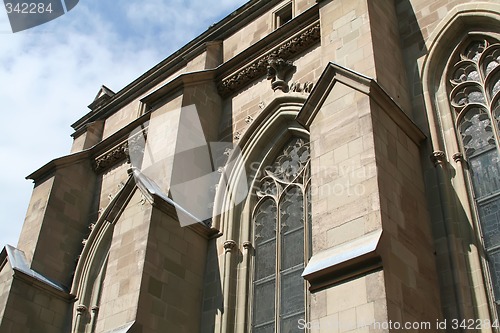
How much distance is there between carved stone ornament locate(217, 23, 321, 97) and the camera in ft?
39.4

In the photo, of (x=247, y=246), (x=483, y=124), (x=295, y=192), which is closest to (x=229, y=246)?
(x=247, y=246)

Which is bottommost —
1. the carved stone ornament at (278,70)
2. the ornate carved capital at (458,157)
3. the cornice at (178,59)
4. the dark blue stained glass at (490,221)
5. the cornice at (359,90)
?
the dark blue stained glass at (490,221)

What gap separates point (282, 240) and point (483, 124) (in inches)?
143

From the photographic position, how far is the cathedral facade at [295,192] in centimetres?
704

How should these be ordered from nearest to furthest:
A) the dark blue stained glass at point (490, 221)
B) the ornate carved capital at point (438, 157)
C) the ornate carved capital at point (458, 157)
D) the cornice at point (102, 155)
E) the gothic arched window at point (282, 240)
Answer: the dark blue stained glass at point (490, 221)
the ornate carved capital at point (458, 157)
the ornate carved capital at point (438, 157)
the gothic arched window at point (282, 240)
the cornice at point (102, 155)

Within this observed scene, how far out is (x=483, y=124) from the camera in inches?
332

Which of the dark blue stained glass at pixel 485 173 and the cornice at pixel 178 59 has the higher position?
the cornice at pixel 178 59

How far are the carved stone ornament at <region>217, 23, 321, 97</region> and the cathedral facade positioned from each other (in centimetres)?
3

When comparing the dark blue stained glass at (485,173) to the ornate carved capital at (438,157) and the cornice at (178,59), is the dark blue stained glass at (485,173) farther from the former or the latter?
A: the cornice at (178,59)

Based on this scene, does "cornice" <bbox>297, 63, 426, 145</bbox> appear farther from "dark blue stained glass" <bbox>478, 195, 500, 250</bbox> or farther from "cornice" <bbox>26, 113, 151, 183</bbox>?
"cornice" <bbox>26, 113, 151, 183</bbox>

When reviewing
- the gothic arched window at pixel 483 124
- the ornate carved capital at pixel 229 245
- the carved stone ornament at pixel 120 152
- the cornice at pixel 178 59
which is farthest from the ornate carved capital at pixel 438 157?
the carved stone ornament at pixel 120 152

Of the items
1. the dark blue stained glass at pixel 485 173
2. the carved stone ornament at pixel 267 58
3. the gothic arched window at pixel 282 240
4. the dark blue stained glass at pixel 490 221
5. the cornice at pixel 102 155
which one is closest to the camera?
the dark blue stained glass at pixel 490 221

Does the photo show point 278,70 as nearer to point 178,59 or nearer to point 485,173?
point 178,59

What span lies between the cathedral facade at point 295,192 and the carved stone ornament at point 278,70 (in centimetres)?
3
